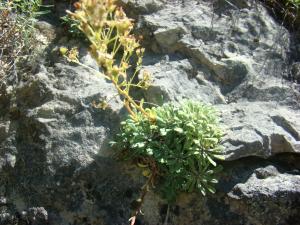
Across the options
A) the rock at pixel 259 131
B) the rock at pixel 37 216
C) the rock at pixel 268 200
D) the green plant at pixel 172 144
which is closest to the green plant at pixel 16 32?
the green plant at pixel 172 144

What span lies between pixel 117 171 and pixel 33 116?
0.83m

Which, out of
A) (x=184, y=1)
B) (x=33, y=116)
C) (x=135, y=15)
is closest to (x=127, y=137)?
(x=33, y=116)

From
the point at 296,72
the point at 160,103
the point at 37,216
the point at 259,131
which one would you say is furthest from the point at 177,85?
the point at 37,216

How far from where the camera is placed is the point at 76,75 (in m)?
3.98

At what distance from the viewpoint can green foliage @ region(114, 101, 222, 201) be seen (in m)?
3.31

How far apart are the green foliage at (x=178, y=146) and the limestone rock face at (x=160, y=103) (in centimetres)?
13

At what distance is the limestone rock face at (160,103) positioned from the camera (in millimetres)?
3381

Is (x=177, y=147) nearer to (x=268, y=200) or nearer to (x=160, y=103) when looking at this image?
(x=160, y=103)

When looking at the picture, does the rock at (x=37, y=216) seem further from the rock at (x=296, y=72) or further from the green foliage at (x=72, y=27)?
the rock at (x=296, y=72)

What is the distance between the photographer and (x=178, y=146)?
11.0 feet

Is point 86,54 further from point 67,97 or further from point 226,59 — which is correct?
point 226,59

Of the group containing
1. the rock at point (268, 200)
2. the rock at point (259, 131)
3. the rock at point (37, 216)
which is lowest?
the rock at point (37, 216)

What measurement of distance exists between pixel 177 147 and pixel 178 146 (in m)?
0.01

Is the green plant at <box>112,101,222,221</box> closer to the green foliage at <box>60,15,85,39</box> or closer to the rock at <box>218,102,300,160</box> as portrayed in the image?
the rock at <box>218,102,300,160</box>
